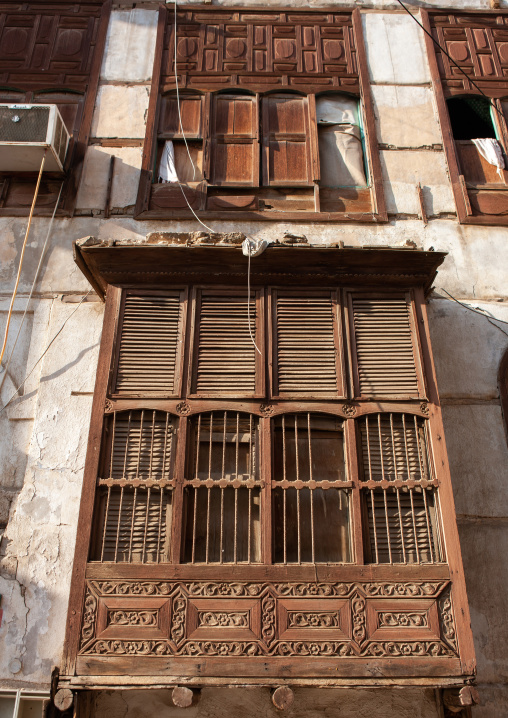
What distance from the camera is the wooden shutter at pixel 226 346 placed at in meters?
5.07

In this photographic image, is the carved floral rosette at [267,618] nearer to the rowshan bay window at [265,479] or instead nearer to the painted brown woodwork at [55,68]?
the rowshan bay window at [265,479]

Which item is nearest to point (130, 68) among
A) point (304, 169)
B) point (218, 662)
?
point (304, 169)

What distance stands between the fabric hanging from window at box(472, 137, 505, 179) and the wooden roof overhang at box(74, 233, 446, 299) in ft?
9.30

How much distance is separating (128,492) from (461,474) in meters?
3.20

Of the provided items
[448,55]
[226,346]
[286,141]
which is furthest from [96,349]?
[448,55]

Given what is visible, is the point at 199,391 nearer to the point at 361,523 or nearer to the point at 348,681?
the point at 361,523

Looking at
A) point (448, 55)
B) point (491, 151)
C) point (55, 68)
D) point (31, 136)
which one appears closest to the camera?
point (31, 136)

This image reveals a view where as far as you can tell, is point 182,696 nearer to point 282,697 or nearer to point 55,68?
point 282,697

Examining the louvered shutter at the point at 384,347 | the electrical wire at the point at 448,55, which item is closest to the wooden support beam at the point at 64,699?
the louvered shutter at the point at 384,347

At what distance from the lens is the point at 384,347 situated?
529cm

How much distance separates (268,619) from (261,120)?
6.02 m

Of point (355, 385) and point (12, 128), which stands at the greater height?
point (12, 128)

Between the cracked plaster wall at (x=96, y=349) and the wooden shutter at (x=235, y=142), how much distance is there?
0.76m

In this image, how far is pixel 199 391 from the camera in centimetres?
504
